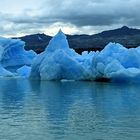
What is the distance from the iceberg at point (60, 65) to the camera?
30266 millimetres

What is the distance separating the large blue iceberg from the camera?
92.8ft

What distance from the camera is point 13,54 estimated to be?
Result: 39625 mm

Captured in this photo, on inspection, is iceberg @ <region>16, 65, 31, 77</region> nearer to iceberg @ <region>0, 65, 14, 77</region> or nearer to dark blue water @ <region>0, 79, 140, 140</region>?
iceberg @ <region>0, 65, 14, 77</region>

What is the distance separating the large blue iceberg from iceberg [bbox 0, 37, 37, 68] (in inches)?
240

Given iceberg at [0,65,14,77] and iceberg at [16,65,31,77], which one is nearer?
iceberg at [16,65,31,77]

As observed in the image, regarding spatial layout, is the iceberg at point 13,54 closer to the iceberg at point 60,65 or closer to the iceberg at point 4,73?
the iceberg at point 4,73

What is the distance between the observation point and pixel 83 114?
13648 millimetres

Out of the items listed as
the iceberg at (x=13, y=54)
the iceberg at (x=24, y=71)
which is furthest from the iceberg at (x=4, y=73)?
the iceberg at (x=24, y=71)

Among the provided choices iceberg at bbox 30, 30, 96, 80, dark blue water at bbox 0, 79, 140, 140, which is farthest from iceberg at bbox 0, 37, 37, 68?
dark blue water at bbox 0, 79, 140, 140

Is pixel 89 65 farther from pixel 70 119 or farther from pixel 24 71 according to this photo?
pixel 70 119

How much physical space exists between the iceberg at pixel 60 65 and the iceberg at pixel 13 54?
6.03 metres

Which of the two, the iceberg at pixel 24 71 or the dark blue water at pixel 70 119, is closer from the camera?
the dark blue water at pixel 70 119

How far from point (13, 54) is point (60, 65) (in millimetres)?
10237

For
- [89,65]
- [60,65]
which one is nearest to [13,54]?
[60,65]
